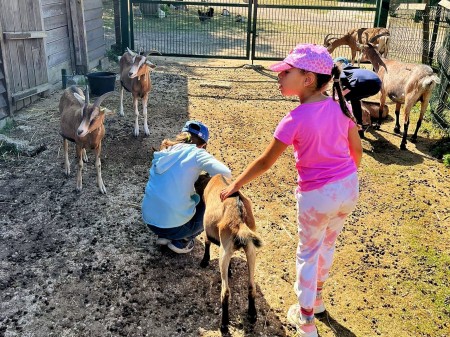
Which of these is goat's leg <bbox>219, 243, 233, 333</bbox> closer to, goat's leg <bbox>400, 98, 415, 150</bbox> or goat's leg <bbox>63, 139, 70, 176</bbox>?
goat's leg <bbox>63, 139, 70, 176</bbox>

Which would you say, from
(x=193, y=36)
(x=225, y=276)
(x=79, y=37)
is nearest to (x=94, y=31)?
(x=79, y=37)

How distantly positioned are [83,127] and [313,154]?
317 centimetres

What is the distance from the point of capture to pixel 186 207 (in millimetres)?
3951

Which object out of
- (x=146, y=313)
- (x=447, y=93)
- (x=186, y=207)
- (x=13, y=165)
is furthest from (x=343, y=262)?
(x=447, y=93)

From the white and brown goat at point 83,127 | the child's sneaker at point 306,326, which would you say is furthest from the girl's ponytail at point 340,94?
the white and brown goat at point 83,127

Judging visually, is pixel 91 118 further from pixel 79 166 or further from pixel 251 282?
pixel 251 282

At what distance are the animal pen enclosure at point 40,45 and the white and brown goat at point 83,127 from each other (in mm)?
2209

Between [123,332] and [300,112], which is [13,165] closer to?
[123,332]

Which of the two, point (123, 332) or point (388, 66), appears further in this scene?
point (388, 66)

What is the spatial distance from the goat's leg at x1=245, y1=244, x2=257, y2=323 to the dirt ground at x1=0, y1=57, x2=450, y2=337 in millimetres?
95

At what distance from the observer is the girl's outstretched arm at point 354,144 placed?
3014 millimetres

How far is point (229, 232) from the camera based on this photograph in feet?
10.7

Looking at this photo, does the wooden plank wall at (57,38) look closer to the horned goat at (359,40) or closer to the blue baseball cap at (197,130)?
the blue baseball cap at (197,130)

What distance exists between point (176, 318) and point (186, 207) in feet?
3.03
